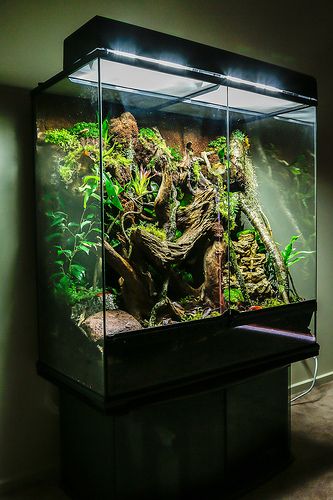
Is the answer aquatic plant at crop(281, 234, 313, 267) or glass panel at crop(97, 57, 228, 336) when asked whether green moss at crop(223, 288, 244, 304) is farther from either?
aquatic plant at crop(281, 234, 313, 267)

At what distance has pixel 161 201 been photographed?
6.49 feet

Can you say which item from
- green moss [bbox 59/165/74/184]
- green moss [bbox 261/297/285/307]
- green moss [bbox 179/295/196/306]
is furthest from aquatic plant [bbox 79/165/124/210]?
green moss [bbox 261/297/285/307]

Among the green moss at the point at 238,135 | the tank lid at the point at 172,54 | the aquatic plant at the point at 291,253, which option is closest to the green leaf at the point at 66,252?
the tank lid at the point at 172,54

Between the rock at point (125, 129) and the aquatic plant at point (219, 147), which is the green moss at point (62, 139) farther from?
the aquatic plant at point (219, 147)

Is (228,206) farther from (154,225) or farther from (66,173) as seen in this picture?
(66,173)

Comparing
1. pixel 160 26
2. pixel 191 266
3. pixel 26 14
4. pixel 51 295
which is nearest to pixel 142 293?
pixel 191 266

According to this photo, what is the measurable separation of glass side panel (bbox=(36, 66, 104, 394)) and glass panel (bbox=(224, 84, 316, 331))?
698mm

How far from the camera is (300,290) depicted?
238 cm

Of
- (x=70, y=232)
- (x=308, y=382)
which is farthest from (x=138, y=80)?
(x=308, y=382)

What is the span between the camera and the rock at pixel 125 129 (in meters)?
1.79

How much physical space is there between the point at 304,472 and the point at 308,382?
1.17 meters

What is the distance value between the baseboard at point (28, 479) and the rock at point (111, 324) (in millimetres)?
957

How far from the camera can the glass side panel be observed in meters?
1.75

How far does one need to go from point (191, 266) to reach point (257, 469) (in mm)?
1126
